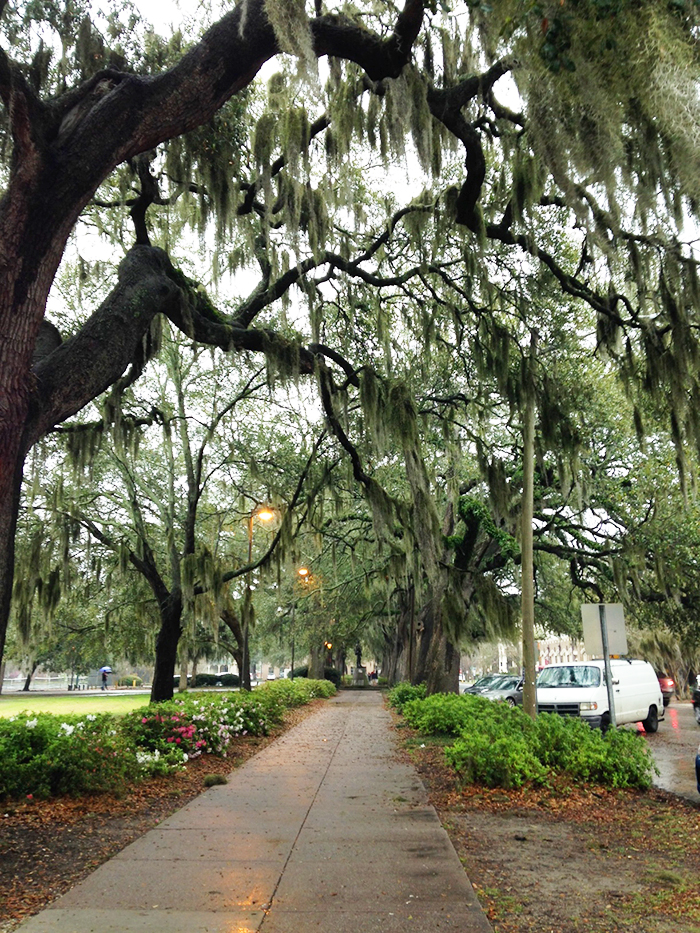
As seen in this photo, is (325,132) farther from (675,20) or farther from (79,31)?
(675,20)

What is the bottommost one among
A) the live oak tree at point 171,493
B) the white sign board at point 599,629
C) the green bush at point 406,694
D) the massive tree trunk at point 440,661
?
the green bush at point 406,694

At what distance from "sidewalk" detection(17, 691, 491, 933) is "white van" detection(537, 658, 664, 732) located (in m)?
6.68

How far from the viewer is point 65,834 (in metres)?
5.52

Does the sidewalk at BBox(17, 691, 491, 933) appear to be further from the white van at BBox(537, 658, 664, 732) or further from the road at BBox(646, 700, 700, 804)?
the white van at BBox(537, 658, 664, 732)

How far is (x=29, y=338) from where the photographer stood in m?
4.86

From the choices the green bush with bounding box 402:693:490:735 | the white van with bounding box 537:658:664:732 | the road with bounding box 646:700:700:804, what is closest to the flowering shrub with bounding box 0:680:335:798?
the green bush with bounding box 402:693:490:735

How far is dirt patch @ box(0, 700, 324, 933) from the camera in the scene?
Answer: 411 cm

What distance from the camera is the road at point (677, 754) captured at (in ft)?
28.7

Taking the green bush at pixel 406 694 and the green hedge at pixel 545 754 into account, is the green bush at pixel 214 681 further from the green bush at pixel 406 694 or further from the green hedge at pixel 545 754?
the green hedge at pixel 545 754

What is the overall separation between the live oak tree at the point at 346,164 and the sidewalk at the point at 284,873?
181 centimetres

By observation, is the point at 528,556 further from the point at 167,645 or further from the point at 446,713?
the point at 167,645

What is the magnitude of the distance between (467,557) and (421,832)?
1062 centimetres

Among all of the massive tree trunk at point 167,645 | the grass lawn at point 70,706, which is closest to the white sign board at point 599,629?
the massive tree trunk at point 167,645

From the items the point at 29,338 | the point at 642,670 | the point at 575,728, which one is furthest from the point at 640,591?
the point at 29,338
